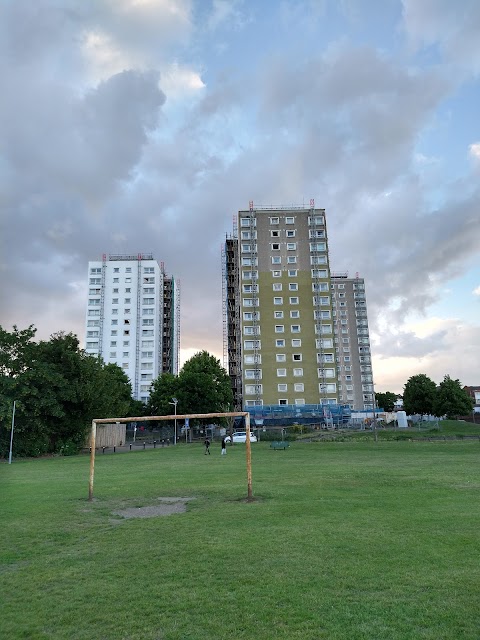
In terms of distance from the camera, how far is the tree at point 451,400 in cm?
9050

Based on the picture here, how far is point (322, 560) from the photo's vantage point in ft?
29.1

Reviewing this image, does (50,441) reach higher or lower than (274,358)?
lower

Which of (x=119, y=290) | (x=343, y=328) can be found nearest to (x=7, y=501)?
(x=119, y=290)

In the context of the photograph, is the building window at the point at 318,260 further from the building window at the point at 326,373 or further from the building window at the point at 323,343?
the building window at the point at 326,373

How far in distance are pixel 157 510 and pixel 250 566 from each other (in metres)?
6.67

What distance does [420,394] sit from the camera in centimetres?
10262

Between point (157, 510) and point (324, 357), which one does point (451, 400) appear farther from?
point (157, 510)

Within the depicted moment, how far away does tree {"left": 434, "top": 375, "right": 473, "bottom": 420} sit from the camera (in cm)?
9050

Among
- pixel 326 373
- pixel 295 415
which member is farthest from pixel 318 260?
pixel 295 415

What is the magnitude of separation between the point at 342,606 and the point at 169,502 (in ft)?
33.3

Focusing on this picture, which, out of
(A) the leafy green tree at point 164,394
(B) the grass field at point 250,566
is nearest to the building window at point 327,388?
(A) the leafy green tree at point 164,394

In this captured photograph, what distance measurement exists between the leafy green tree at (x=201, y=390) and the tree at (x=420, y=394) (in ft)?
146

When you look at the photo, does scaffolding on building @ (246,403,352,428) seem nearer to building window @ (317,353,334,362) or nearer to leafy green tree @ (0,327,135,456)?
building window @ (317,353,334,362)

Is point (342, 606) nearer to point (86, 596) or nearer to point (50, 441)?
point (86, 596)
